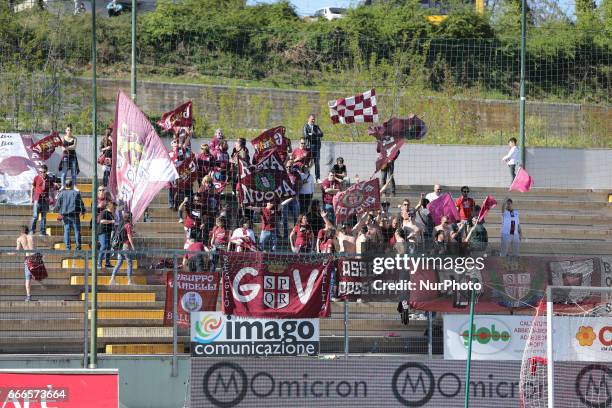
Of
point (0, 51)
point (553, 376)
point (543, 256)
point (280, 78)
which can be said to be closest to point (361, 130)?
point (280, 78)

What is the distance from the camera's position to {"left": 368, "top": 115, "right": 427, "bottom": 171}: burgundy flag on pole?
26516mm

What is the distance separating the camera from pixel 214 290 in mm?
19625

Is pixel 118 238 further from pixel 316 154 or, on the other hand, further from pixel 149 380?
pixel 316 154

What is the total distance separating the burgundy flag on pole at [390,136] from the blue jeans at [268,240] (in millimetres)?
4290

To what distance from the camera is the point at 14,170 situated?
26344 millimetres

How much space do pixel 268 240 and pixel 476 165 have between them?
397 inches

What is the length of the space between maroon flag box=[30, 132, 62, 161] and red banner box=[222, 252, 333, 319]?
8.08m

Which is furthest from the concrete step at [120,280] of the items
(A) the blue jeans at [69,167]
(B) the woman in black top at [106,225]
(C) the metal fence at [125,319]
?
(A) the blue jeans at [69,167]

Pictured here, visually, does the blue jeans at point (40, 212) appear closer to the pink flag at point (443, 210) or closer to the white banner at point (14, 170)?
the white banner at point (14, 170)

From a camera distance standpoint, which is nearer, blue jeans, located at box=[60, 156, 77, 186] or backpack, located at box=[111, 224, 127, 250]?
backpack, located at box=[111, 224, 127, 250]

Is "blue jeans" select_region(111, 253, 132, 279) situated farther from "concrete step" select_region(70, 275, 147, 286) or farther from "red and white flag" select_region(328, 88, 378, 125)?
"red and white flag" select_region(328, 88, 378, 125)

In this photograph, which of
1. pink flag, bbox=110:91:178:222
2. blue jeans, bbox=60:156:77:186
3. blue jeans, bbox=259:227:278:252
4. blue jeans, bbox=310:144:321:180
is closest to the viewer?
pink flag, bbox=110:91:178:222

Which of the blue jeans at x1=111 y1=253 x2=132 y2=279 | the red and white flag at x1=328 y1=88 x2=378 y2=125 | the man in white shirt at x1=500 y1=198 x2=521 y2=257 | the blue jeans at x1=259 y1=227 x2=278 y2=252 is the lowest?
the blue jeans at x1=111 y1=253 x2=132 y2=279

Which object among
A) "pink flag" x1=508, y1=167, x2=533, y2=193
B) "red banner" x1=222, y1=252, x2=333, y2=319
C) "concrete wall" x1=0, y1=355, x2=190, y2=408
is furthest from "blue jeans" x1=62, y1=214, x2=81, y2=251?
"pink flag" x1=508, y1=167, x2=533, y2=193
